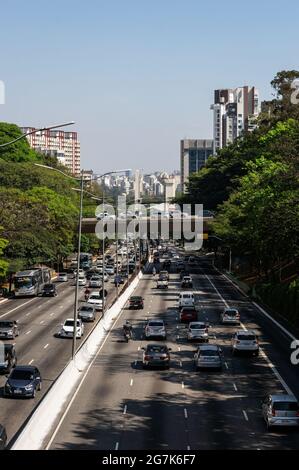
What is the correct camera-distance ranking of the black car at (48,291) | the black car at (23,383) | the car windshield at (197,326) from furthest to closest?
the black car at (48,291), the car windshield at (197,326), the black car at (23,383)

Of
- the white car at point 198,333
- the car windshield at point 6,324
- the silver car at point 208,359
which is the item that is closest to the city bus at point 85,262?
the car windshield at point 6,324

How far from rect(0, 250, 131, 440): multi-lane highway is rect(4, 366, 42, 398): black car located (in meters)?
0.29

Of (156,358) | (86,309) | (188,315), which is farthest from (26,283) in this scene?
(156,358)

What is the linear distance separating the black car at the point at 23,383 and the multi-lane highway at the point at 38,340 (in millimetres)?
290

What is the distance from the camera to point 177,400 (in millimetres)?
38750

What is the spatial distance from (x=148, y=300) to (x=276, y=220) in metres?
26.3

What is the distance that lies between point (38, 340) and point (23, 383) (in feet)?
60.0

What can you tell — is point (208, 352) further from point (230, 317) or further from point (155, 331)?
point (230, 317)

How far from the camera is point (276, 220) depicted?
61.7 m

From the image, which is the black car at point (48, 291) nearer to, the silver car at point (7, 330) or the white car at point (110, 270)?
the white car at point (110, 270)

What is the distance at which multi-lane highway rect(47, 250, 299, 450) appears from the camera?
103 ft

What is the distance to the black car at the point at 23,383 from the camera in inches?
1531

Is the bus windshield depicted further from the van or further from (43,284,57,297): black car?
the van

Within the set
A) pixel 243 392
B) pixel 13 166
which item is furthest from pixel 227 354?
pixel 13 166
